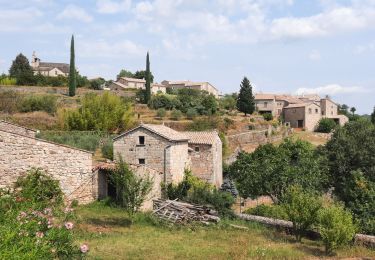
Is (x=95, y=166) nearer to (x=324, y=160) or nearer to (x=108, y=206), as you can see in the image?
(x=108, y=206)

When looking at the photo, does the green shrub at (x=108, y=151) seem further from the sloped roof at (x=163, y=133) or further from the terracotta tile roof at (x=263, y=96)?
the terracotta tile roof at (x=263, y=96)

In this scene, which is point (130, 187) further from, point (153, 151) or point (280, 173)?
point (280, 173)

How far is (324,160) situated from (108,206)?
634 inches

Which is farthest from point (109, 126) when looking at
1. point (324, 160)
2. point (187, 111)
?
point (324, 160)

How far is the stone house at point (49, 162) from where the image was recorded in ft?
79.7

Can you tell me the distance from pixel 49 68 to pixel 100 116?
2966 inches

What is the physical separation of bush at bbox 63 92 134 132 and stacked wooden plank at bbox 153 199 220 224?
2481cm

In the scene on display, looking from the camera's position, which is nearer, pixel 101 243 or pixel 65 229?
pixel 65 229

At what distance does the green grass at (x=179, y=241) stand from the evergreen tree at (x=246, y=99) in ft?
171

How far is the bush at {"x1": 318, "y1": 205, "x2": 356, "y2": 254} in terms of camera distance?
19.2 meters

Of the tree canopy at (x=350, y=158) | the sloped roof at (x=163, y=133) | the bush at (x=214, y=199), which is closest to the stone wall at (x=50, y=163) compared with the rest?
the sloped roof at (x=163, y=133)

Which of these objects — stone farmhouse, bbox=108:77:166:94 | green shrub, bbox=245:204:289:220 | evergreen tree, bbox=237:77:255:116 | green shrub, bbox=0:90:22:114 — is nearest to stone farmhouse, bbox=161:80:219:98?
stone farmhouse, bbox=108:77:166:94

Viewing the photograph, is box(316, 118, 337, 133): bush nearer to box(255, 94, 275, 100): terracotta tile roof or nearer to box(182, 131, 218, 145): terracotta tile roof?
box(255, 94, 275, 100): terracotta tile roof

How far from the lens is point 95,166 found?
1069 inches
